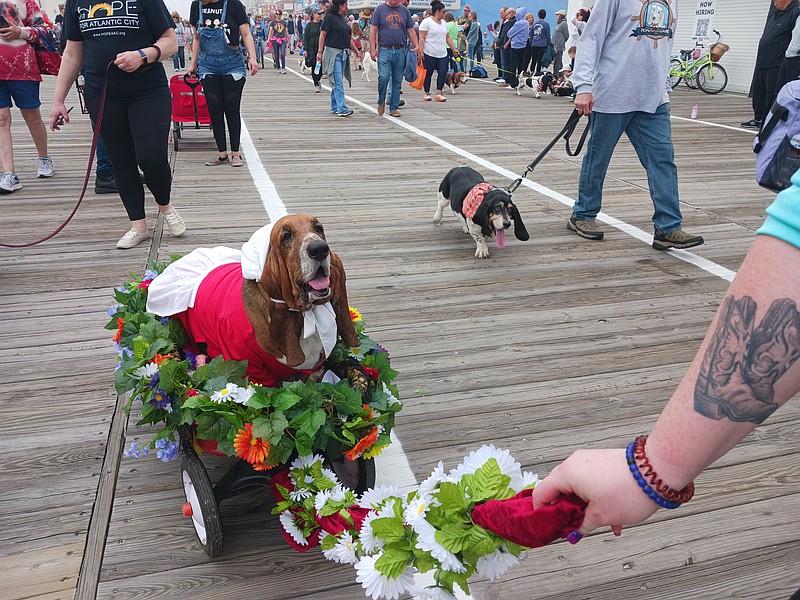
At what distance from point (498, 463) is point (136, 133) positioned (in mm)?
4294

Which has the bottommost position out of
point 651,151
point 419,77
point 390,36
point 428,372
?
point 428,372

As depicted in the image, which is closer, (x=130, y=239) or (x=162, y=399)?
(x=162, y=399)

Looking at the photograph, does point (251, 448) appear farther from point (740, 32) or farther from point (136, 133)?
point (740, 32)

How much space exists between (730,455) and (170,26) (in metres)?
4.76

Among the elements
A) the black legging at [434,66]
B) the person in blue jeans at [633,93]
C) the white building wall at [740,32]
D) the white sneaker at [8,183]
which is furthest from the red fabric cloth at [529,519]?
the white building wall at [740,32]

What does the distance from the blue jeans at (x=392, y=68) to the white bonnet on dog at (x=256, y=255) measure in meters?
10.2

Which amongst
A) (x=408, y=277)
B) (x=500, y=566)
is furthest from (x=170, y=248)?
(x=500, y=566)

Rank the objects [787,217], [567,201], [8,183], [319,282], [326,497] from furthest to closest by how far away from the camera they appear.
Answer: [567,201]
[8,183]
[319,282]
[326,497]
[787,217]

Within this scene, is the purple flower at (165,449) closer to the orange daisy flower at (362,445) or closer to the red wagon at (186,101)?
the orange daisy flower at (362,445)

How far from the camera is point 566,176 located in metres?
8.09

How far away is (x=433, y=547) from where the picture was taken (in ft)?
4.76

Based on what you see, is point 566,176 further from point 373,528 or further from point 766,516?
point 373,528

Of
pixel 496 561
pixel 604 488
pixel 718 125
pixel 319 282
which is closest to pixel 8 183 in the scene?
pixel 319 282

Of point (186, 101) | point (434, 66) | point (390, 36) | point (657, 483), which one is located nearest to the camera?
point (657, 483)
